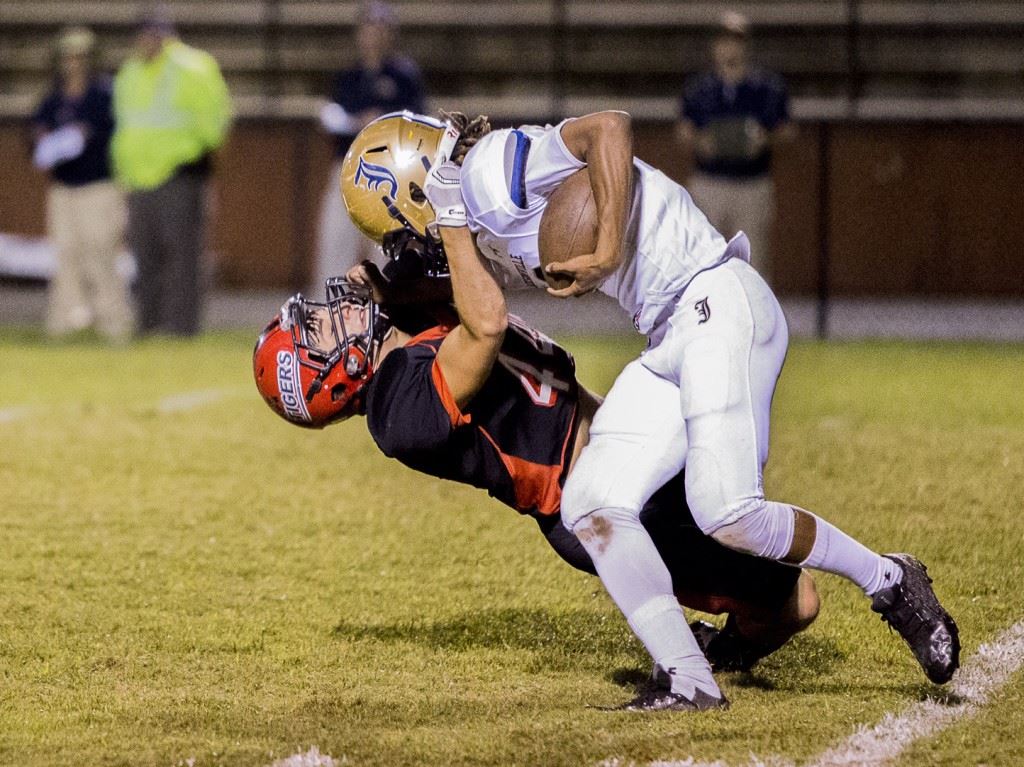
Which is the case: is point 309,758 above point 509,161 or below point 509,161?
below

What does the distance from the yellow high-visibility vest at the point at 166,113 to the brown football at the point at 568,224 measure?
836 centimetres

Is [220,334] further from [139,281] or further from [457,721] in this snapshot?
[457,721]

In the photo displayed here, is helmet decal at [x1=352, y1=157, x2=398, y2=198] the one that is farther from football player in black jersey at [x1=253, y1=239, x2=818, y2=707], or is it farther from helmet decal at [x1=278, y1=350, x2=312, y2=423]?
helmet decal at [x1=278, y1=350, x2=312, y2=423]

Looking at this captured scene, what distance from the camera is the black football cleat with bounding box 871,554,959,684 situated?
3615 millimetres

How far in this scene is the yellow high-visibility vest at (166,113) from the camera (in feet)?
38.4

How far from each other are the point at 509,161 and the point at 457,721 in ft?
3.95

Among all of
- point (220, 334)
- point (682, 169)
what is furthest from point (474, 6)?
point (220, 334)

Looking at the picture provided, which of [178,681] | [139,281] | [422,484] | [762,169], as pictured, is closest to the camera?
[178,681]

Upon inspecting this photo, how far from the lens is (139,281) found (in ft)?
40.4

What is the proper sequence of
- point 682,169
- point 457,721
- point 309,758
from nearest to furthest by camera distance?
point 309,758 → point 457,721 → point 682,169

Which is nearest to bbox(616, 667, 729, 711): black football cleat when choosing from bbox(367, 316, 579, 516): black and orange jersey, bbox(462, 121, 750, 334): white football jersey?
bbox(367, 316, 579, 516): black and orange jersey

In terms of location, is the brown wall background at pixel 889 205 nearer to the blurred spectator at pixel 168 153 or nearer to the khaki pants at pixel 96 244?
the blurred spectator at pixel 168 153

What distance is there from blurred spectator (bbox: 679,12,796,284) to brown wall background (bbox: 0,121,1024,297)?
1895 mm

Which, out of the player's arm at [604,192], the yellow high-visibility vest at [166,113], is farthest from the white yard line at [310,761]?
the yellow high-visibility vest at [166,113]
